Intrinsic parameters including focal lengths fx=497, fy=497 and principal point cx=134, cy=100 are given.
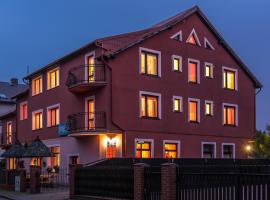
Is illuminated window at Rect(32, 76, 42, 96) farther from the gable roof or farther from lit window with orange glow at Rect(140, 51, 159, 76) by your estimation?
lit window with orange glow at Rect(140, 51, 159, 76)

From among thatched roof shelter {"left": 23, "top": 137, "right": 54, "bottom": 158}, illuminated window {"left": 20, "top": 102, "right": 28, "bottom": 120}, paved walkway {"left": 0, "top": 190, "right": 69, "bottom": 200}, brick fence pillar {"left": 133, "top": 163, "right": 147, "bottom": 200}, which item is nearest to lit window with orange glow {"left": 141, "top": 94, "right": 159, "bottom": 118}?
thatched roof shelter {"left": 23, "top": 137, "right": 54, "bottom": 158}

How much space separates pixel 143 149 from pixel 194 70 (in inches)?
285

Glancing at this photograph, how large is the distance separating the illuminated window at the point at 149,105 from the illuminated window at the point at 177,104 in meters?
1.47

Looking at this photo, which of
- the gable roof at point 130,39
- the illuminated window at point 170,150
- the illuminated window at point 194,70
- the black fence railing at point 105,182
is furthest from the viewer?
the illuminated window at point 194,70

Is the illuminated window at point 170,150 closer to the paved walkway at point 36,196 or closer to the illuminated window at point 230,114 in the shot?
the illuminated window at point 230,114

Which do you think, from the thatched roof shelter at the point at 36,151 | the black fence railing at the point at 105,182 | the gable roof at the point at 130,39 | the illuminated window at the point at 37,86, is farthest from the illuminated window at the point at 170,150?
the illuminated window at the point at 37,86

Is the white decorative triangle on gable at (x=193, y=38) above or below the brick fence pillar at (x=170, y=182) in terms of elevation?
above

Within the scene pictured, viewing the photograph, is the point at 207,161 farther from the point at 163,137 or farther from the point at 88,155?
the point at 88,155

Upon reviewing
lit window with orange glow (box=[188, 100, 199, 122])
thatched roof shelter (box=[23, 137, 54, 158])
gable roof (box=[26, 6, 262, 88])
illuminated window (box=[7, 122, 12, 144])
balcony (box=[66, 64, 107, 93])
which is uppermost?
gable roof (box=[26, 6, 262, 88])

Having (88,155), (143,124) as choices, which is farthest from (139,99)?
(88,155)

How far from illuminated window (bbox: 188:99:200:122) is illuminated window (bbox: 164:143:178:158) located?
2466 mm

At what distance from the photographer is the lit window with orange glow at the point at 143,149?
1143 inches

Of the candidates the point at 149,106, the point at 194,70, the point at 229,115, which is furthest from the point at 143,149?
the point at 229,115

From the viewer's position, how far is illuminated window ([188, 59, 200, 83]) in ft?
108
